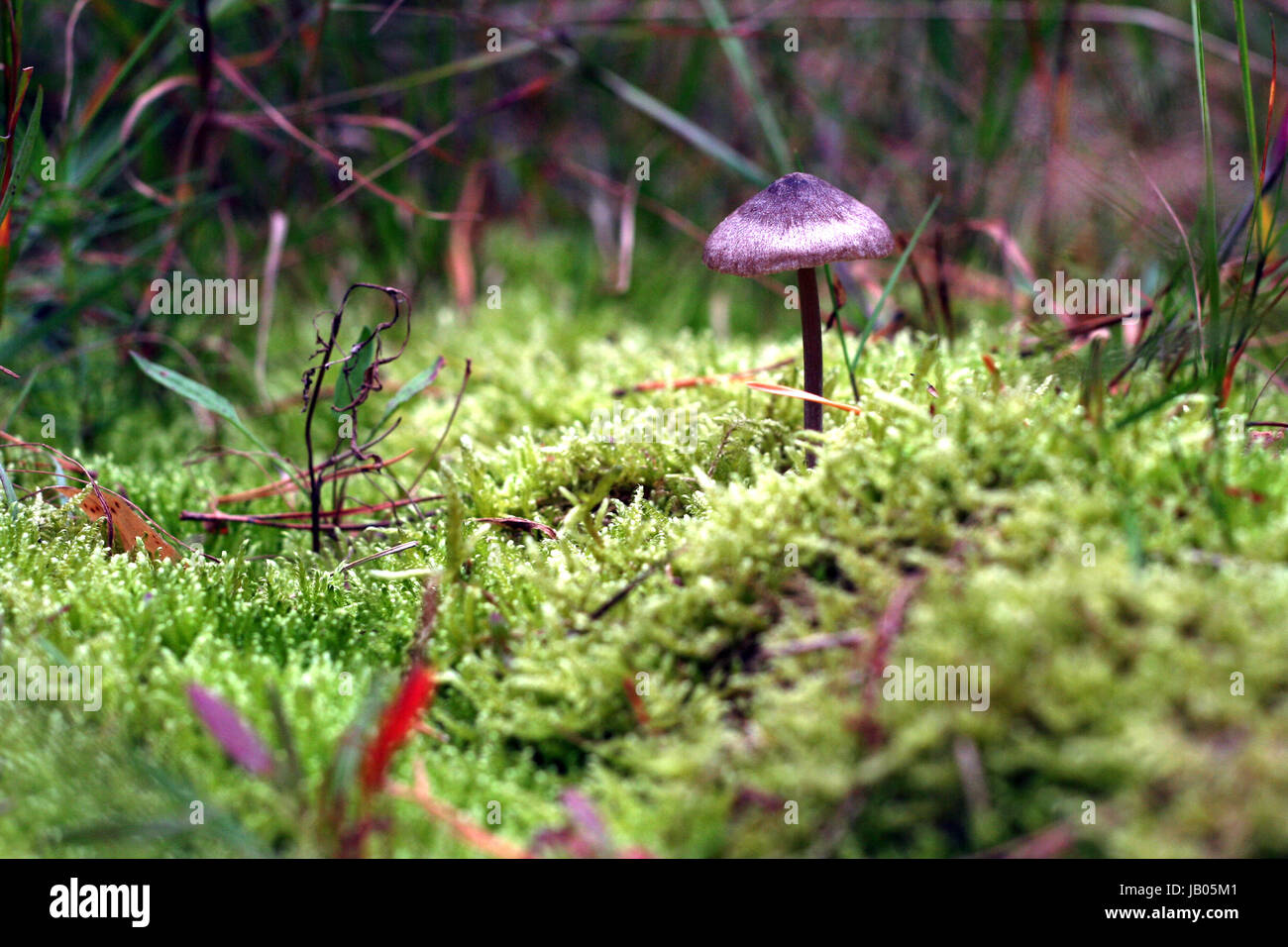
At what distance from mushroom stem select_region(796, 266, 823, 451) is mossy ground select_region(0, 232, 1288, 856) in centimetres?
10

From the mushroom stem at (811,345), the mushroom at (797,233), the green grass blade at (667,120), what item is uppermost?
the green grass blade at (667,120)

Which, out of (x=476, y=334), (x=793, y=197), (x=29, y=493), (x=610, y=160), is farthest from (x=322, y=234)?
(x=793, y=197)

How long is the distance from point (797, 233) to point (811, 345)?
251mm

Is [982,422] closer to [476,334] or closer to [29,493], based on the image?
[29,493]

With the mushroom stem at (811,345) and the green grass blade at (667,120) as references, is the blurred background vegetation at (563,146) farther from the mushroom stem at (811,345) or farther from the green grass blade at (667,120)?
the mushroom stem at (811,345)

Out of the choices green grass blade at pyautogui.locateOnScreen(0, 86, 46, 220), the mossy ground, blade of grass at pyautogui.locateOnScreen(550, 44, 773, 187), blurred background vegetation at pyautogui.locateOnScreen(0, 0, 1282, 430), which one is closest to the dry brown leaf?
the mossy ground

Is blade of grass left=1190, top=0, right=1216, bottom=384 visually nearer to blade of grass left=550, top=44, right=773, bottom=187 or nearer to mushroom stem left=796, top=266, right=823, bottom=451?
mushroom stem left=796, top=266, right=823, bottom=451

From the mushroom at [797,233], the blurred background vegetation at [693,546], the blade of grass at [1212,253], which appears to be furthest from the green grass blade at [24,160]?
the blade of grass at [1212,253]

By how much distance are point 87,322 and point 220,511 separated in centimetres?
111

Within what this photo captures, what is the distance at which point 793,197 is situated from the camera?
151 centimetres

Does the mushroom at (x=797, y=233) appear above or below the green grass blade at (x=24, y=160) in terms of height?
below

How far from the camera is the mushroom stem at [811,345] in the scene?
63.6 inches

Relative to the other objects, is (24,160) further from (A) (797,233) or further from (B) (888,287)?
(B) (888,287)

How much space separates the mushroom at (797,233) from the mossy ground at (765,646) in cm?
26
